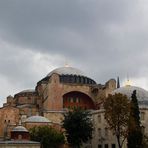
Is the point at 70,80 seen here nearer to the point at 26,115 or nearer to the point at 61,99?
the point at 61,99

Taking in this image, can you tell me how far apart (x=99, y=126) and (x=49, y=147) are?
28.7 ft

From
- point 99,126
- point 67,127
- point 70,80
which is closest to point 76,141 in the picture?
point 67,127

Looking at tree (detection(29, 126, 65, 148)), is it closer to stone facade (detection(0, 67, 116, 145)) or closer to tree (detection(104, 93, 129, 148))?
stone facade (detection(0, 67, 116, 145))

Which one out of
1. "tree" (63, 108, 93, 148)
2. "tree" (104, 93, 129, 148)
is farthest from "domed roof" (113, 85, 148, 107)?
"tree" (104, 93, 129, 148)

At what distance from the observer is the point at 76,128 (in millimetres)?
47438

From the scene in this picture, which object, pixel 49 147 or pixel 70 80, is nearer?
pixel 49 147

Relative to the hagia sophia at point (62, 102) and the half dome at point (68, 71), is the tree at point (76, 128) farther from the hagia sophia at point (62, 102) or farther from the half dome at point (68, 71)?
the half dome at point (68, 71)

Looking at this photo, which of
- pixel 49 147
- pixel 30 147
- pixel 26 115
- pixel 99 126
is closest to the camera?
pixel 30 147

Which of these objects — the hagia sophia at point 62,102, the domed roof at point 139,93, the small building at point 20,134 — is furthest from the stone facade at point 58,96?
the small building at point 20,134

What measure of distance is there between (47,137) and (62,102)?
12869 millimetres

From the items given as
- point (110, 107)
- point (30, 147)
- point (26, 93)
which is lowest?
point (30, 147)

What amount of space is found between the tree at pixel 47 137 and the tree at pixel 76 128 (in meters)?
1.18

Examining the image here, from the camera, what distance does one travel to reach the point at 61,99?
58688mm

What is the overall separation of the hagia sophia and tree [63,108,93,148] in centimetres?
461
